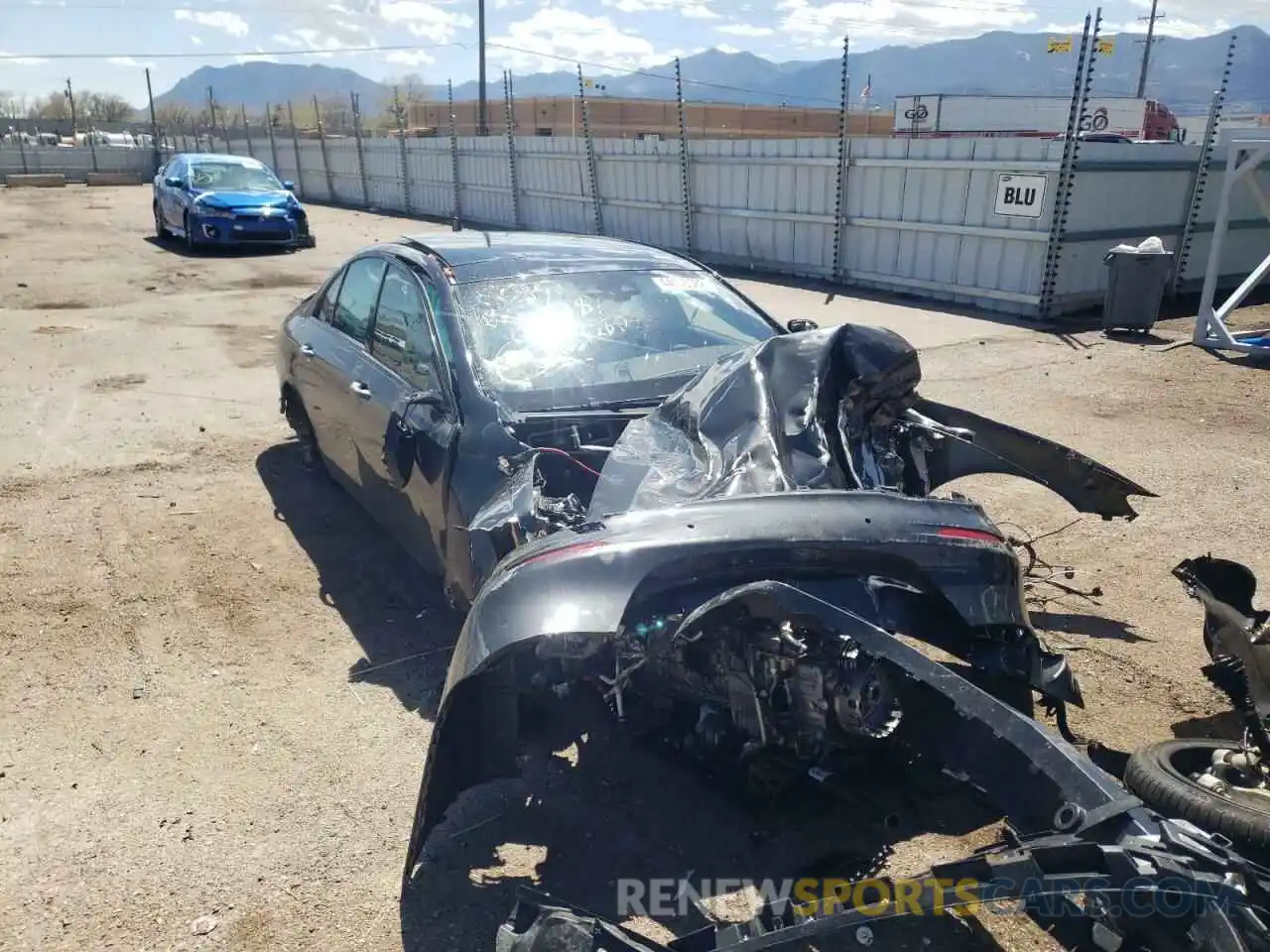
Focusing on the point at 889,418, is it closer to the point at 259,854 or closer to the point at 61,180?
the point at 259,854

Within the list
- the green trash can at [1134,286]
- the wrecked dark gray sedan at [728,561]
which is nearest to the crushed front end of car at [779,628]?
the wrecked dark gray sedan at [728,561]

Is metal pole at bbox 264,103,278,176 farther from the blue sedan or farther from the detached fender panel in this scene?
the detached fender panel

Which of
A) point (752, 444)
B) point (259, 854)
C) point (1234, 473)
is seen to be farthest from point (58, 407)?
point (1234, 473)

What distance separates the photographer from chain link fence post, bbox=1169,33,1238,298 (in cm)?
1187

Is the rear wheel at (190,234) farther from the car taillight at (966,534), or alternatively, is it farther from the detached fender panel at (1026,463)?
the car taillight at (966,534)

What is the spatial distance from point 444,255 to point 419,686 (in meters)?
2.05

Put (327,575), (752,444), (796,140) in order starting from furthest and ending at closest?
1. (796,140)
2. (327,575)
3. (752,444)

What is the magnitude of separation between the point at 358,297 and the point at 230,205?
45.1 ft

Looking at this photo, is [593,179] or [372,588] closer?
[372,588]

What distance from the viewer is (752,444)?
3.24 meters

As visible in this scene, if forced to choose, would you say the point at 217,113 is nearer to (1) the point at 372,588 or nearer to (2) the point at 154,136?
(2) the point at 154,136

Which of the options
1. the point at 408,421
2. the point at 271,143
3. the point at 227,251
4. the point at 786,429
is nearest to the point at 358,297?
the point at 408,421

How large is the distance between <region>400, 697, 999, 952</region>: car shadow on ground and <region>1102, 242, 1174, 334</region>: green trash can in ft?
30.2

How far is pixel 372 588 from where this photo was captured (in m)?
4.76
